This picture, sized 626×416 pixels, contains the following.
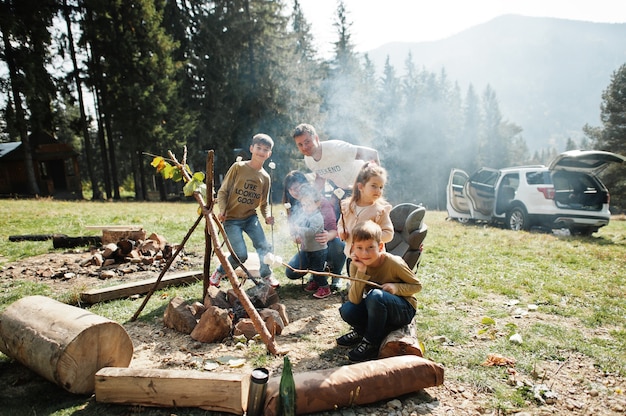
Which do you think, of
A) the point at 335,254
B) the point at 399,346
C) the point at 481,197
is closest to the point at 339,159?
the point at 335,254

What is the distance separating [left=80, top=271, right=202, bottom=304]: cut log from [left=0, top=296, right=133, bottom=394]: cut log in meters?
1.37

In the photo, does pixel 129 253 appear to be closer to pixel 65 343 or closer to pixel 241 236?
pixel 241 236

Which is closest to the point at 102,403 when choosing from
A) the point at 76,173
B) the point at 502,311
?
the point at 502,311

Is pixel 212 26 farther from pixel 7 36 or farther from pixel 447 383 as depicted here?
pixel 447 383

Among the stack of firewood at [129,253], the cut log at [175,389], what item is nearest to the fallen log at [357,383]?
the cut log at [175,389]

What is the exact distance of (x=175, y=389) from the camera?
216cm

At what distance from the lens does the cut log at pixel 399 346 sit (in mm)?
2639

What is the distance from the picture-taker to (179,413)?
Answer: 217cm

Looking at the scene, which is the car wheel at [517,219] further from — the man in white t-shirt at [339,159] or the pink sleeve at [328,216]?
the pink sleeve at [328,216]

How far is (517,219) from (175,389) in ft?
35.5

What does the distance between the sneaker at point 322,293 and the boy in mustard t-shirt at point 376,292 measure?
147 cm

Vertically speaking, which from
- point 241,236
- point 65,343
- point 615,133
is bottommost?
point 65,343

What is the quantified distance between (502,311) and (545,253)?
3.94 metres

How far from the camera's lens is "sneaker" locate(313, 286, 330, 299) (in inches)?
176
